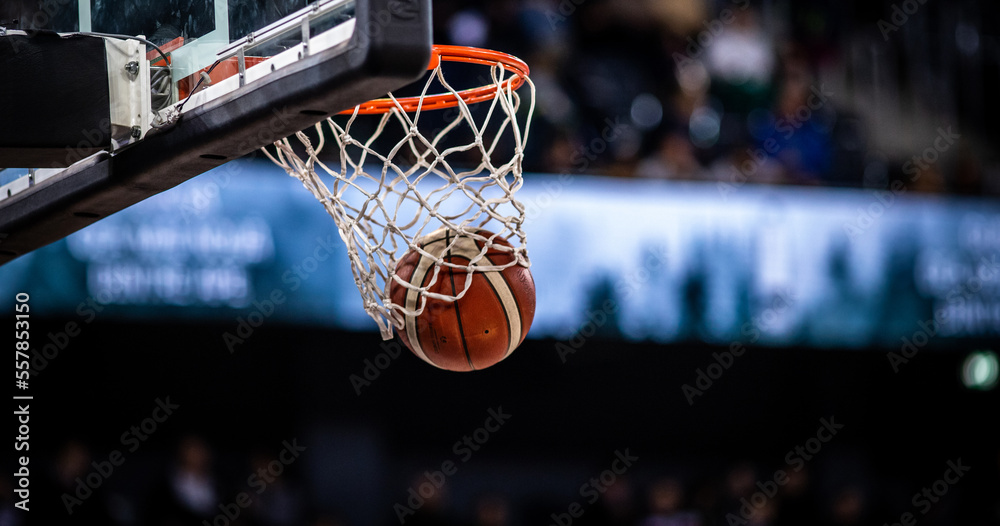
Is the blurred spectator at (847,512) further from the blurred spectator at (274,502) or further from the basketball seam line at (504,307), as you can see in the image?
the basketball seam line at (504,307)

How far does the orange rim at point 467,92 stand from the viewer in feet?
7.45

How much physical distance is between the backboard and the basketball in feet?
2.16

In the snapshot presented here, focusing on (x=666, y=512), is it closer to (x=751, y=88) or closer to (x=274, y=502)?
(x=274, y=502)

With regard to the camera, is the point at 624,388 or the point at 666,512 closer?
the point at 666,512

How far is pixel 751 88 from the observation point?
22.2 ft

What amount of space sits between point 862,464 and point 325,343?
3714mm

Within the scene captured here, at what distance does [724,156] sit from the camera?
640 centimetres

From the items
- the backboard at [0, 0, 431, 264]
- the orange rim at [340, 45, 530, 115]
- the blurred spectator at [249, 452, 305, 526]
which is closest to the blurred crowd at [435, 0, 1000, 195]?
the blurred spectator at [249, 452, 305, 526]

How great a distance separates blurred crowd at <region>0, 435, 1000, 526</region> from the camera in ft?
16.3


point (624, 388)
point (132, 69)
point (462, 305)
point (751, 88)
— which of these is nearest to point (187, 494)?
point (624, 388)

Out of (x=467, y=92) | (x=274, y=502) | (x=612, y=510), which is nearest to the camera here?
(x=467, y=92)

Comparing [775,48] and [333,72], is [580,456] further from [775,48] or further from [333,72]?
[333,72]

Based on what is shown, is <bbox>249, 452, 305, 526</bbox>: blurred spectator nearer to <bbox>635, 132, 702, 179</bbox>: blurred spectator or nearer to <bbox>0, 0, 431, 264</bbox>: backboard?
<bbox>635, 132, 702, 179</bbox>: blurred spectator

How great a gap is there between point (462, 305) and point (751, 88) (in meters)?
4.91
